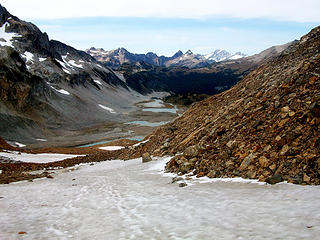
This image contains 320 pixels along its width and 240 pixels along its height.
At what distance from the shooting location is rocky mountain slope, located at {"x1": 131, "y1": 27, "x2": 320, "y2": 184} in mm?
9998

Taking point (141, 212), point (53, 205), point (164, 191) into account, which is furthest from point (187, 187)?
point (53, 205)

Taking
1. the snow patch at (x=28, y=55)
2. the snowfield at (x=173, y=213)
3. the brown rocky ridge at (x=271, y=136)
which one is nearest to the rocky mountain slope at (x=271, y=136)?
the brown rocky ridge at (x=271, y=136)

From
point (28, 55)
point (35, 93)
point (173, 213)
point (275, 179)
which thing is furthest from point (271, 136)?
point (28, 55)

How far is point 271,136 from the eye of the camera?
11.9 meters

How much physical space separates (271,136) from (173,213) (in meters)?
6.10

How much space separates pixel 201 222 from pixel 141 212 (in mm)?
2439

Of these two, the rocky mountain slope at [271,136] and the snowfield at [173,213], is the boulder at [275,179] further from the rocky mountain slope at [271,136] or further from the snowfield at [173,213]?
the snowfield at [173,213]

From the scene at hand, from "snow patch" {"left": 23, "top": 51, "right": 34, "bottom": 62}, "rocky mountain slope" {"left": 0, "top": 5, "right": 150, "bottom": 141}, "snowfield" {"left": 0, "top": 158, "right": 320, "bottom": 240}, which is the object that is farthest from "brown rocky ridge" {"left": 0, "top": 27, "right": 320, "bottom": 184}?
"snow patch" {"left": 23, "top": 51, "right": 34, "bottom": 62}

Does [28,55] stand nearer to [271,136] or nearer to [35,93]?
[35,93]

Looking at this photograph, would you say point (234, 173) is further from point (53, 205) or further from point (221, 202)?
point (53, 205)

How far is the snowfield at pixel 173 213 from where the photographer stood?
6816mm

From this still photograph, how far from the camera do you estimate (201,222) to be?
7.62 metres

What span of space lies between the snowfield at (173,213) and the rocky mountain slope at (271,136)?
37.2 inches

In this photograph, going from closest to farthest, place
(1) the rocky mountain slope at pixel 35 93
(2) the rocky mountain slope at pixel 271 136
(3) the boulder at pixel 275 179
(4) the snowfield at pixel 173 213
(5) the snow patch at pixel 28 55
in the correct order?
(4) the snowfield at pixel 173 213
(3) the boulder at pixel 275 179
(2) the rocky mountain slope at pixel 271 136
(1) the rocky mountain slope at pixel 35 93
(5) the snow patch at pixel 28 55
